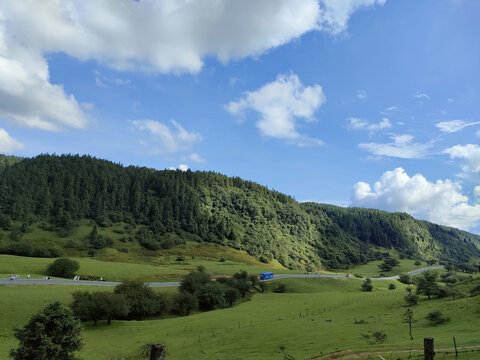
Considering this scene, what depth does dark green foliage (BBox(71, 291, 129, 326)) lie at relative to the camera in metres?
60.7

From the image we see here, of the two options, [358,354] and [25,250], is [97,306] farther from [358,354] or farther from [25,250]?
[25,250]

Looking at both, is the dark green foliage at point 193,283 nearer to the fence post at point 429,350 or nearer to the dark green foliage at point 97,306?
the dark green foliage at point 97,306

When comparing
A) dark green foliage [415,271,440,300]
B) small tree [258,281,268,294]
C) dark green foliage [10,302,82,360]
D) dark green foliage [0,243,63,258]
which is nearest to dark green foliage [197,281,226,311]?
small tree [258,281,268,294]

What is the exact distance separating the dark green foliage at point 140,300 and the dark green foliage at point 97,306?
3470 mm

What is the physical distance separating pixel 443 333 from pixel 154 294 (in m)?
61.1

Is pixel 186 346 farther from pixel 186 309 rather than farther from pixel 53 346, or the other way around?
pixel 186 309

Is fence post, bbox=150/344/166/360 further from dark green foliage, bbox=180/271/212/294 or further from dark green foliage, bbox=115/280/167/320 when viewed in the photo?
dark green foliage, bbox=180/271/212/294

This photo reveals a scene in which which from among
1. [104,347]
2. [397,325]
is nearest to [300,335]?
[397,325]

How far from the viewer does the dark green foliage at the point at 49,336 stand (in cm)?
3469

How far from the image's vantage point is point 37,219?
566 feet

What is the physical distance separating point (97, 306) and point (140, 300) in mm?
10996

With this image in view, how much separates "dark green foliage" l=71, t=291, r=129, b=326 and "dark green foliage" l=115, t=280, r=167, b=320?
11.4 feet

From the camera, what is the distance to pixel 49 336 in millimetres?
36156

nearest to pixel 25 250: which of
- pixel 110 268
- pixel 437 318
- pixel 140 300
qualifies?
pixel 110 268
